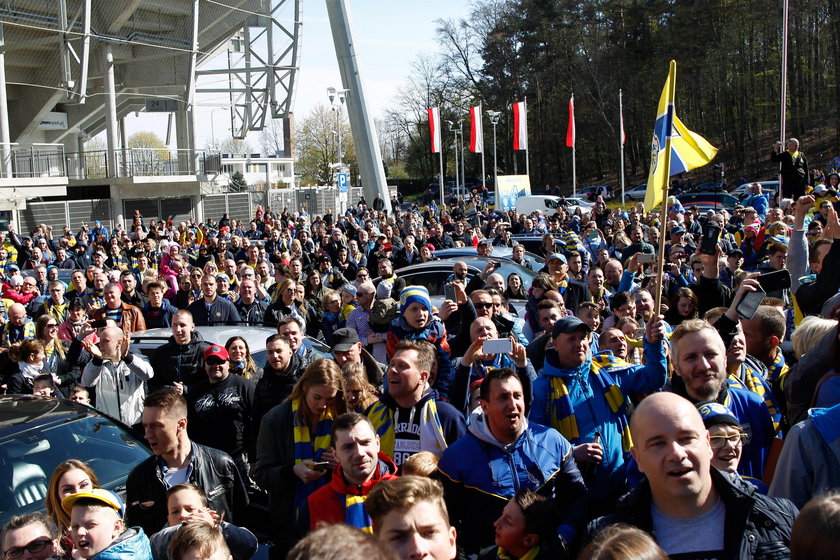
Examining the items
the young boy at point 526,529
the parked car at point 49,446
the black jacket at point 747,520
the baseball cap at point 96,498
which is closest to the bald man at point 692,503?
the black jacket at point 747,520

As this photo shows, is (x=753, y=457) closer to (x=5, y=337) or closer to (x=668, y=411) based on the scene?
(x=668, y=411)

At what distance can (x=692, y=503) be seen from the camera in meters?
2.84

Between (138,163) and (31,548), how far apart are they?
35373 millimetres

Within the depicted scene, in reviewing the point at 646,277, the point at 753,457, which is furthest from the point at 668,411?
the point at 646,277

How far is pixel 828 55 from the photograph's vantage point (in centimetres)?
5325

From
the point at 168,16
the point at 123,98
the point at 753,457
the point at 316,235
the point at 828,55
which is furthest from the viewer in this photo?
the point at 828,55

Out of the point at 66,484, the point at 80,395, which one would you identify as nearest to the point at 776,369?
the point at 66,484

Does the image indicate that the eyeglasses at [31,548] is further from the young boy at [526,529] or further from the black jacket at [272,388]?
the black jacket at [272,388]

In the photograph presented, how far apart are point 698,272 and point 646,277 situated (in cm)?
92

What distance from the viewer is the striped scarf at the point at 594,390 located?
4336 millimetres

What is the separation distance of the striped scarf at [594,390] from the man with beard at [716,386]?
0.39 m

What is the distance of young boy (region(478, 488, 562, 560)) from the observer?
3330mm

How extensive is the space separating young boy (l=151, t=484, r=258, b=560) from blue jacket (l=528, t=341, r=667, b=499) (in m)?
1.66

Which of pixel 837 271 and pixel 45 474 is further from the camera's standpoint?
pixel 837 271
